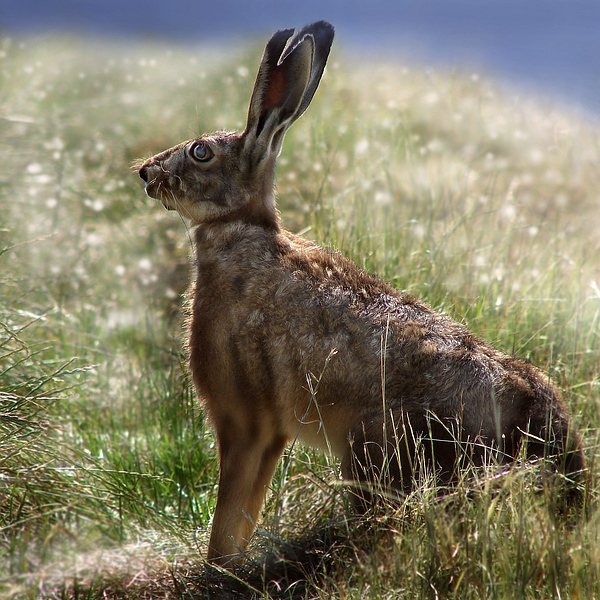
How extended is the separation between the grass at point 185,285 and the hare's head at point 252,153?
44.7 inches

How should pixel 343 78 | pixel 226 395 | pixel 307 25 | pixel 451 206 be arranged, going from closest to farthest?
1. pixel 226 395
2. pixel 307 25
3. pixel 451 206
4. pixel 343 78

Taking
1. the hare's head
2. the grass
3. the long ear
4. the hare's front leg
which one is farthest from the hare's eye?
the hare's front leg

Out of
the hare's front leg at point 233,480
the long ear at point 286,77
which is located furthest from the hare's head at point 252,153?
the hare's front leg at point 233,480

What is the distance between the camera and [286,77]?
467cm

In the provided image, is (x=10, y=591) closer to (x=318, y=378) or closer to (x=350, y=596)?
(x=350, y=596)

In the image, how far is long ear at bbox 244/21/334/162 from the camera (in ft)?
15.2

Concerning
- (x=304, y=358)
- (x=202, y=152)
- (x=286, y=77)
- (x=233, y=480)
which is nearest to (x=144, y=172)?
(x=202, y=152)

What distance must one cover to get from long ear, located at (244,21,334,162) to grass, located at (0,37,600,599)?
4.65 ft

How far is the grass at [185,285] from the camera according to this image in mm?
3656

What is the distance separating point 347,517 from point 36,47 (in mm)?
10688

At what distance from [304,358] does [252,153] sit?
1.33 meters

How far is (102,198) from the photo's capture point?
8547 mm

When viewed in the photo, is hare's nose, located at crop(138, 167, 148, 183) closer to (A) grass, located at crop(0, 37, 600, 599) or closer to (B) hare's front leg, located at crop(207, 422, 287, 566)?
(A) grass, located at crop(0, 37, 600, 599)

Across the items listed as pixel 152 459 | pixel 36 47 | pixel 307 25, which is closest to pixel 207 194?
pixel 307 25
